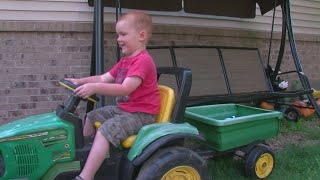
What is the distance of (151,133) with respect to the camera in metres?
2.99

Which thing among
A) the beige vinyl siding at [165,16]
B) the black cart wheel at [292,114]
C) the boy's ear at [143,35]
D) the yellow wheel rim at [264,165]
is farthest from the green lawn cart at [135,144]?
the black cart wheel at [292,114]

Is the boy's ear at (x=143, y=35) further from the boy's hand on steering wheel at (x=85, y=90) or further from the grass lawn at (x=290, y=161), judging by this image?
the grass lawn at (x=290, y=161)

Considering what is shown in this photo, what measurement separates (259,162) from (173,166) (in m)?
1.25

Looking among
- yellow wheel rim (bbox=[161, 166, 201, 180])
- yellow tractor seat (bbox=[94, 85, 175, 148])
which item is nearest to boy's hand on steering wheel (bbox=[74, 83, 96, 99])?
yellow tractor seat (bbox=[94, 85, 175, 148])

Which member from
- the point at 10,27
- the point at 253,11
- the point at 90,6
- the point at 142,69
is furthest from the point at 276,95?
the point at 10,27

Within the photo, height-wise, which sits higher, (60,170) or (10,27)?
(10,27)

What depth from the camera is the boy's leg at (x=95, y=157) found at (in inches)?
112

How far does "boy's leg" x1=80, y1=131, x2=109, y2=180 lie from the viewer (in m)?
2.85

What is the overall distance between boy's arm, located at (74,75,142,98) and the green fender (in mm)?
307

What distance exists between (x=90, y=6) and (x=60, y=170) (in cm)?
320

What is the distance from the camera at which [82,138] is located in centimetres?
303

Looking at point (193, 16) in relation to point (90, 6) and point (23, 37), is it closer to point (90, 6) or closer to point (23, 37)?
point (90, 6)

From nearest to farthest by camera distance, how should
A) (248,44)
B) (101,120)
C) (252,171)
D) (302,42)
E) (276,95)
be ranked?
(101,120) → (252,171) → (276,95) → (248,44) → (302,42)

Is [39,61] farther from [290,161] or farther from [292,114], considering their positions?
[292,114]
